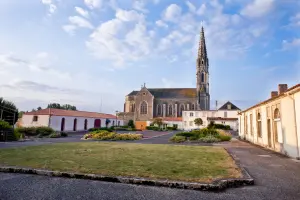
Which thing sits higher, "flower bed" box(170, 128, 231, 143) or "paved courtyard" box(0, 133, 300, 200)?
"flower bed" box(170, 128, 231, 143)

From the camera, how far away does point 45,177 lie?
20.0 feet

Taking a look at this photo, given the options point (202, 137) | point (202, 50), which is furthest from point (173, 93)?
point (202, 137)

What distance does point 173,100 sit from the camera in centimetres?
6931

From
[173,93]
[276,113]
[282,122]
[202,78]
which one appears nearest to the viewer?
[282,122]

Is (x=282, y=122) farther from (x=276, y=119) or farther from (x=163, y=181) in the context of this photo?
(x=163, y=181)

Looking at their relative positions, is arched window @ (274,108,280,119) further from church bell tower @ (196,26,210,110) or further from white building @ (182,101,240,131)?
church bell tower @ (196,26,210,110)

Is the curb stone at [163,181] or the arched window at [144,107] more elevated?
the arched window at [144,107]

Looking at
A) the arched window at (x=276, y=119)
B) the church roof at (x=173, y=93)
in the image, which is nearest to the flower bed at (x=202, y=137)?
the arched window at (x=276, y=119)

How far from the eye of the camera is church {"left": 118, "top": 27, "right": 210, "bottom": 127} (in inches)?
2662

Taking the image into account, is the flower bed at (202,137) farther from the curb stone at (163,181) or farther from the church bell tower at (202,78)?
the church bell tower at (202,78)

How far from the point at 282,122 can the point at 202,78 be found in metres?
60.9

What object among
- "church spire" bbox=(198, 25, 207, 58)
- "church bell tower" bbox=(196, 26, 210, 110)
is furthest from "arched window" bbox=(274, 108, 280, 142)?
"church spire" bbox=(198, 25, 207, 58)

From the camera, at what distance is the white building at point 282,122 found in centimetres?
1042

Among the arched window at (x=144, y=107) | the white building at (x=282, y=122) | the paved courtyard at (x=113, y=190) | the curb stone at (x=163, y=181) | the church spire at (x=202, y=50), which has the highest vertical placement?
the church spire at (x=202, y=50)
